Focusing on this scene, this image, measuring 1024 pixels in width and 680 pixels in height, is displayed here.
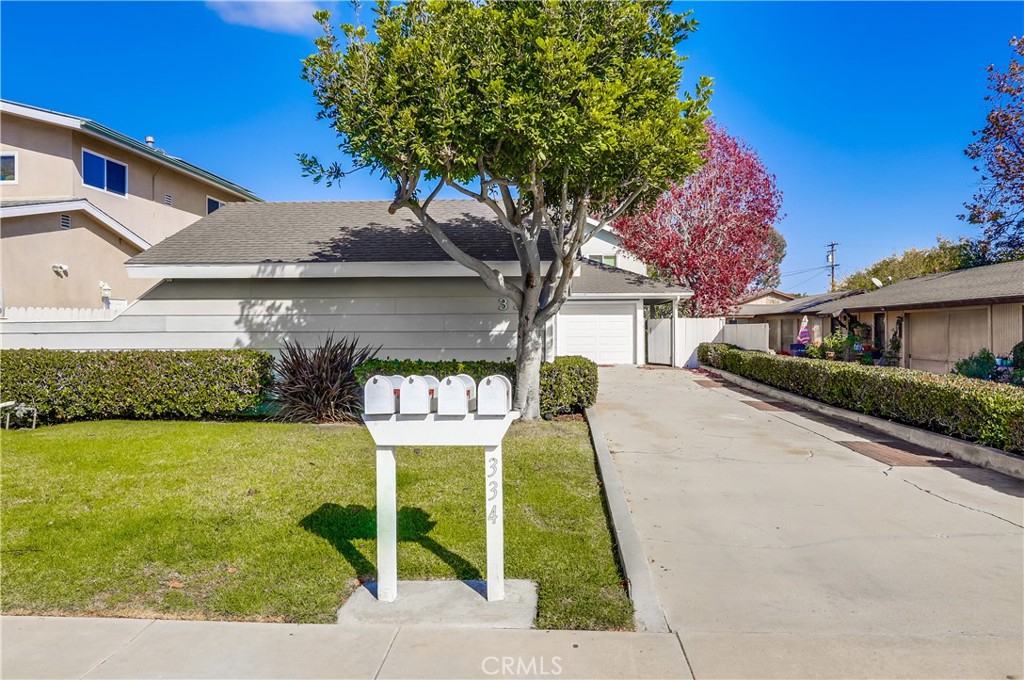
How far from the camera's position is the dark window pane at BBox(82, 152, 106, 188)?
16.0 m

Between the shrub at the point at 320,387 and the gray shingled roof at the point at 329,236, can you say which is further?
the gray shingled roof at the point at 329,236

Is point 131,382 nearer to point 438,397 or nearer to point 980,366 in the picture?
point 438,397

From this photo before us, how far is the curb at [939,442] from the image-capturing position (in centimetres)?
674

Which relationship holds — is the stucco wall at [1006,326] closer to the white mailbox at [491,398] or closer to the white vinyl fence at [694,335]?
the white vinyl fence at [694,335]

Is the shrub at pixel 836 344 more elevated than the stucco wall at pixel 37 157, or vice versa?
the stucco wall at pixel 37 157

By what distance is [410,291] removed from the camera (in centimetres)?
1059

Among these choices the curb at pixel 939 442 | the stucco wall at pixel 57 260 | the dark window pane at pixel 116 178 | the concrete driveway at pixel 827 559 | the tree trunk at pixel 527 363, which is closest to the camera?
the concrete driveway at pixel 827 559

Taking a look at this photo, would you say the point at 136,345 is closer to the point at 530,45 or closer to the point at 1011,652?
the point at 530,45

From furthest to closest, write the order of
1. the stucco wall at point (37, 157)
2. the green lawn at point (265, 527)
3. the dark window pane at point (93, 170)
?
the dark window pane at point (93, 170) < the stucco wall at point (37, 157) < the green lawn at point (265, 527)

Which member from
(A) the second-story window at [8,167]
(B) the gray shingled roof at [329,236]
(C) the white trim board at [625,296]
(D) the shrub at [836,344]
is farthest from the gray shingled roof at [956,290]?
(A) the second-story window at [8,167]

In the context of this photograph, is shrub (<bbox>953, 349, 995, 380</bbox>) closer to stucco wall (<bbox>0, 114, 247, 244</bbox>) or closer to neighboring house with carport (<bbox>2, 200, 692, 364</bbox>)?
→ neighboring house with carport (<bbox>2, 200, 692, 364</bbox>)

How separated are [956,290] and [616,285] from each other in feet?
33.1

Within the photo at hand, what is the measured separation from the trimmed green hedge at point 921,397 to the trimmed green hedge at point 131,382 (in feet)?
33.9

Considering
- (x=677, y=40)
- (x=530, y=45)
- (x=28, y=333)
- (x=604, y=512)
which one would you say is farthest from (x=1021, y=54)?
(x=28, y=333)
